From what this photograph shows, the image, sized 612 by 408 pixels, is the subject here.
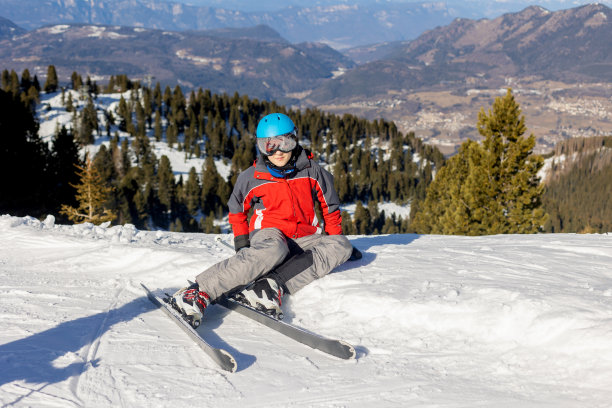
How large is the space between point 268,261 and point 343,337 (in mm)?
1346

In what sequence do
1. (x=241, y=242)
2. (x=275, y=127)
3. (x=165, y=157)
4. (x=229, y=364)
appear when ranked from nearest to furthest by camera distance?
1. (x=229, y=364)
2. (x=275, y=127)
3. (x=241, y=242)
4. (x=165, y=157)

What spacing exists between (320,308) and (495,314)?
6.42 feet

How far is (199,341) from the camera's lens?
4.19 metres

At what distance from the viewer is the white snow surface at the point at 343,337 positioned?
135 inches

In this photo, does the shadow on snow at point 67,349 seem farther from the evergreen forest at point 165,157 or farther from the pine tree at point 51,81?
the pine tree at point 51,81

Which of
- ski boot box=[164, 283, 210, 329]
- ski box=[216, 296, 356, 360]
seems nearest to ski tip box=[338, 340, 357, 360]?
ski box=[216, 296, 356, 360]

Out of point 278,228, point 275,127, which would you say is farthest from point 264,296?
point 275,127

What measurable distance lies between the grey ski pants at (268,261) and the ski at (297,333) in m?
0.23

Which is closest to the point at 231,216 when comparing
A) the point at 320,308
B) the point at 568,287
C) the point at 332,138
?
the point at 320,308

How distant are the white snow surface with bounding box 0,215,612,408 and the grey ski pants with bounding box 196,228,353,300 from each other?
21 centimetres

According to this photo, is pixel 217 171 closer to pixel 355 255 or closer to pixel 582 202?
pixel 355 255

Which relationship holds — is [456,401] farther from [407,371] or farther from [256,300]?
[256,300]

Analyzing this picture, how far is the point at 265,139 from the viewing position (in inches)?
236

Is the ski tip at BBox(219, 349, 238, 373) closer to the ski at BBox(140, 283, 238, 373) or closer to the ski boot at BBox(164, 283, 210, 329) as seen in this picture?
the ski at BBox(140, 283, 238, 373)
